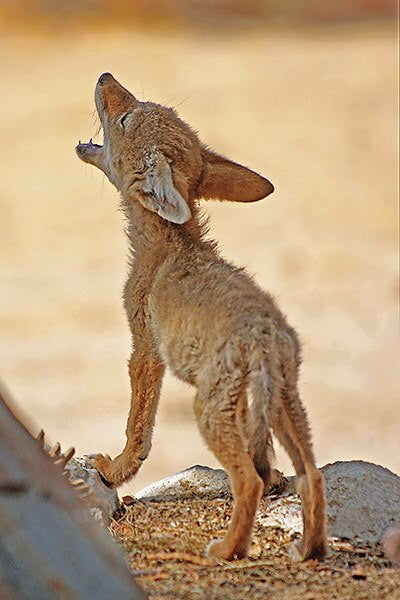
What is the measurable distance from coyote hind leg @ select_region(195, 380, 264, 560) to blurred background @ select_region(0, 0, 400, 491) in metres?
1.49

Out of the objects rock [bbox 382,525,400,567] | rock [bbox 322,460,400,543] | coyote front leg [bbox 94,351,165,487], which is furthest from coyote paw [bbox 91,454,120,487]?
rock [bbox 382,525,400,567]

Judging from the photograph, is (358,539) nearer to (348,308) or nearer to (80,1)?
(348,308)

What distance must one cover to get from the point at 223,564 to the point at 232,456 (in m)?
0.45

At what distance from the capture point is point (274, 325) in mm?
5324

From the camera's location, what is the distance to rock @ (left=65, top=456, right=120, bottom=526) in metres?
5.67

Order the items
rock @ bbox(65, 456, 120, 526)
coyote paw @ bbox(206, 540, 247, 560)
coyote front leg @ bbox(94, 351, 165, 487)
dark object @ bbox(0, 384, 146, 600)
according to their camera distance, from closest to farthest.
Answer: dark object @ bbox(0, 384, 146, 600) → coyote paw @ bbox(206, 540, 247, 560) → rock @ bbox(65, 456, 120, 526) → coyote front leg @ bbox(94, 351, 165, 487)

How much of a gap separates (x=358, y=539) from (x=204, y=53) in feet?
71.0

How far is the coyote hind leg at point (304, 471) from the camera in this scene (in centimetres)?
513

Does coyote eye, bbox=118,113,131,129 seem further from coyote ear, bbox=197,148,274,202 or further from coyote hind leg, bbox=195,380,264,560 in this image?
coyote hind leg, bbox=195,380,264,560

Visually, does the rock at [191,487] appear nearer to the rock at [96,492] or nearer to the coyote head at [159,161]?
the rock at [96,492]

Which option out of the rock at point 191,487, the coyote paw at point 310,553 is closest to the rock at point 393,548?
the coyote paw at point 310,553

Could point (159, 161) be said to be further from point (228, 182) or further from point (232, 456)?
point (232, 456)

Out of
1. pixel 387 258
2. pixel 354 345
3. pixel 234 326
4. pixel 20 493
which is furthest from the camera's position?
pixel 387 258

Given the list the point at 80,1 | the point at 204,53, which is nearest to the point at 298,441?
the point at 204,53
